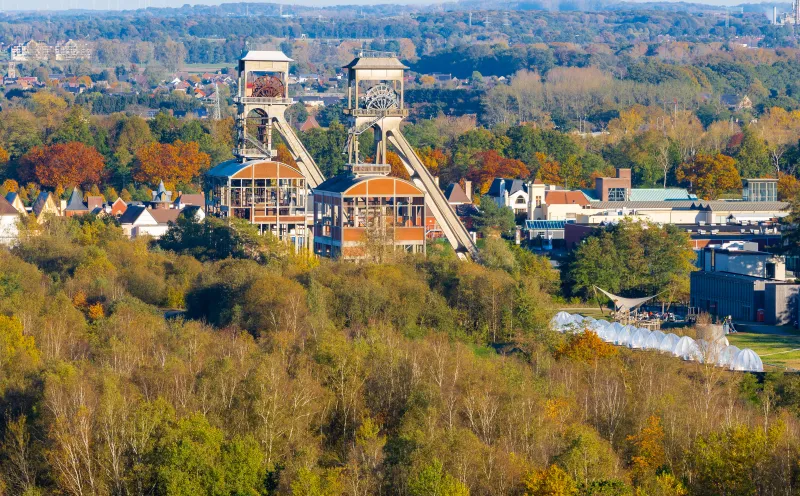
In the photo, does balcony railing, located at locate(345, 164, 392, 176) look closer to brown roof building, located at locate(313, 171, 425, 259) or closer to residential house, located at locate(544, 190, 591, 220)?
brown roof building, located at locate(313, 171, 425, 259)

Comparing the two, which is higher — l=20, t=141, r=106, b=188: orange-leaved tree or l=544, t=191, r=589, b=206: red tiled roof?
l=20, t=141, r=106, b=188: orange-leaved tree

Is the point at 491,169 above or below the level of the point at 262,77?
below

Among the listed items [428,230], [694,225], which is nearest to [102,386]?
[428,230]

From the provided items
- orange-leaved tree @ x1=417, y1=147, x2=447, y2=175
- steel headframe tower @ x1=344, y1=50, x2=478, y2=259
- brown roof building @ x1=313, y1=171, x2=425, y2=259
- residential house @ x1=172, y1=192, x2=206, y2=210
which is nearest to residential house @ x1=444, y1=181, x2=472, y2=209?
orange-leaved tree @ x1=417, y1=147, x2=447, y2=175

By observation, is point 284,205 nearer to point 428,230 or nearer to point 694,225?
point 428,230

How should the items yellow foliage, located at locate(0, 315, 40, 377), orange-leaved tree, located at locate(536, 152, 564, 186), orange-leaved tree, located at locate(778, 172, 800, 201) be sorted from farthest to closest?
orange-leaved tree, located at locate(536, 152, 564, 186), orange-leaved tree, located at locate(778, 172, 800, 201), yellow foliage, located at locate(0, 315, 40, 377)

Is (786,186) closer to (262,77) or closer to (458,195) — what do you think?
(458,195)

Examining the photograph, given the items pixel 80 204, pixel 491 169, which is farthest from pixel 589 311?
pixel 491 169

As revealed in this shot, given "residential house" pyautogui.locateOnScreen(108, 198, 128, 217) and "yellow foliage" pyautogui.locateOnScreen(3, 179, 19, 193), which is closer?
"residential house" pyautogui.locateOnScreen(108, 198, 128, 217)
